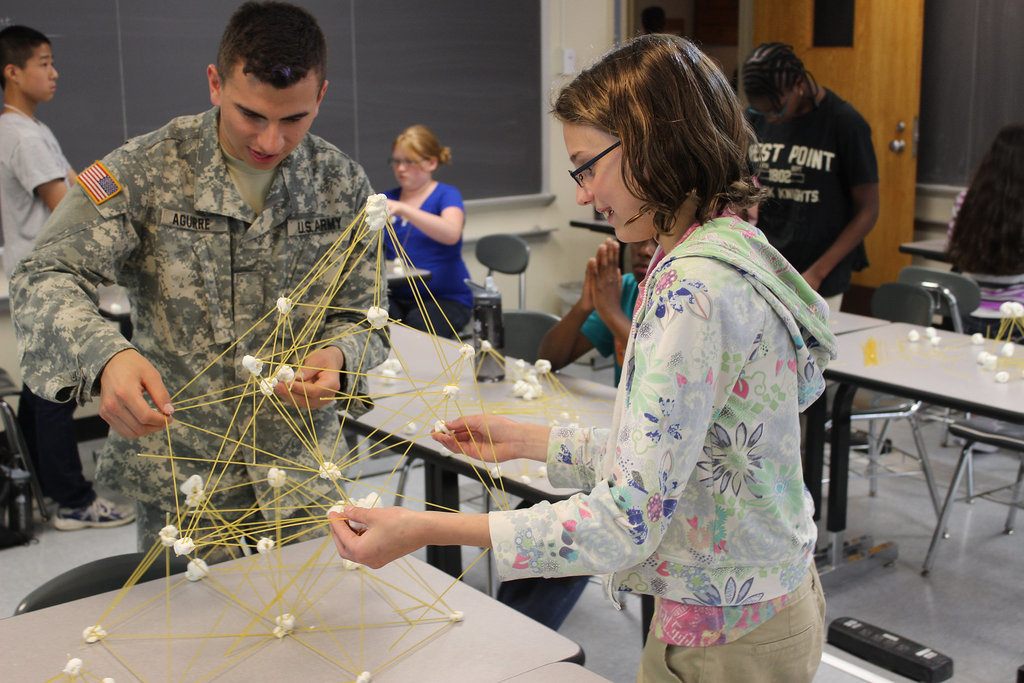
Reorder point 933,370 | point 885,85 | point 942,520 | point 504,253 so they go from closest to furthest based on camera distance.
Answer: point 933,370 < point 942,520 < point 504,253 < point 885,85

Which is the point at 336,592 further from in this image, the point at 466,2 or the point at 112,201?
the point at 466,2

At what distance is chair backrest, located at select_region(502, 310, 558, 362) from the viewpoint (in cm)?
410

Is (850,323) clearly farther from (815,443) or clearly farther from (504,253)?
(504,253)

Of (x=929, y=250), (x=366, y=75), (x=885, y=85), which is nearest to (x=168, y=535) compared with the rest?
(x=366, y=75)

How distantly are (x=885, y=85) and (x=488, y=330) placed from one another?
4450mm

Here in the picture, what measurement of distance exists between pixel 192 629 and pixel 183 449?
460 millimetres

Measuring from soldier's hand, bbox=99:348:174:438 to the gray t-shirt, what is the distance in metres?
3.11

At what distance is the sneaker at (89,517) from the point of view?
453 cm

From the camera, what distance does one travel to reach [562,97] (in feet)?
4.60

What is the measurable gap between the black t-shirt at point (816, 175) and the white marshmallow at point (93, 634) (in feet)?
11.1

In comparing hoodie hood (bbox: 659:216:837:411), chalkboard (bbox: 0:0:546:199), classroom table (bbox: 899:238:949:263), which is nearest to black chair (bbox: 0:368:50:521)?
chalkboard (bbox: 0:0:546:199)

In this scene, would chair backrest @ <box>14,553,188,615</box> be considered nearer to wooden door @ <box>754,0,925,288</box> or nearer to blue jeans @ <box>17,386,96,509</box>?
blue jeans @ <box>17,386,96,509</box>

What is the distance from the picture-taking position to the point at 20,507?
4445 millimetres

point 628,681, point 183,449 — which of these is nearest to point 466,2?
point 628,681
